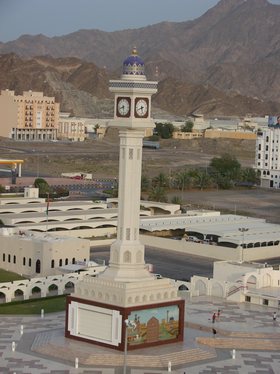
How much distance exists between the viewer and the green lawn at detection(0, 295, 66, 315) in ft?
124

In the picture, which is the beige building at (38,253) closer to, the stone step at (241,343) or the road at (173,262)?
the road at (173,262)

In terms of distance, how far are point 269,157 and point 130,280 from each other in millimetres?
69671

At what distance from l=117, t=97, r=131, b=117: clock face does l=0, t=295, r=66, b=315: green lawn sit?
890 cm

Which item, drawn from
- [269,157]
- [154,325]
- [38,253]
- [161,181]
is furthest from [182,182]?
[154,325]

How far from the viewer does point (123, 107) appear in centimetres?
3288

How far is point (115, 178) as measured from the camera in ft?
323

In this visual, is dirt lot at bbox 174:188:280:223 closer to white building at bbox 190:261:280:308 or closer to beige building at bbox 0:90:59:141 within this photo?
white building at bbox 190:261:280:308

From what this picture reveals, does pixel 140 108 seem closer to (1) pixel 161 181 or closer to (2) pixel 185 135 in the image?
(1) pixel 161 181

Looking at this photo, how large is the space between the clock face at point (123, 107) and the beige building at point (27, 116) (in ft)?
366

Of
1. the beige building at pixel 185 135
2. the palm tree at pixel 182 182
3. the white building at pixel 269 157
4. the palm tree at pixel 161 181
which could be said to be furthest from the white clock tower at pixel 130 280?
the beige building at pixel 185 135

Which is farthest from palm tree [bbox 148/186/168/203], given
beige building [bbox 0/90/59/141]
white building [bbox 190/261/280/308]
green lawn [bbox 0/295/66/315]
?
beige building [bbox 0/90/59/141]

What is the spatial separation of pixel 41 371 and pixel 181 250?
25544mm

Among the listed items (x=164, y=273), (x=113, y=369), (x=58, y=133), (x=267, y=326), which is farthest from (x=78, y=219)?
(x=58, y=133)

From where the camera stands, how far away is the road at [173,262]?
4734 cm
